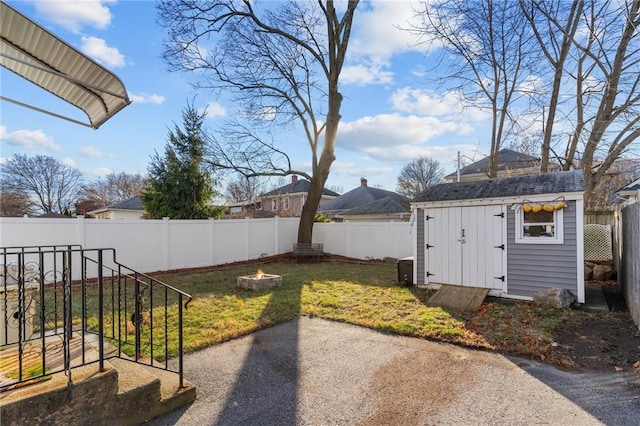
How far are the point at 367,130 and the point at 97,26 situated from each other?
13.4 meters

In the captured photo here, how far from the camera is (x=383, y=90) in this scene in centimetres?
1173

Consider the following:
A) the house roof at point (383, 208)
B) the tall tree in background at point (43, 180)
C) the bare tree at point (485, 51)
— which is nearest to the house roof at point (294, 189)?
the house roof at point (383, 208)

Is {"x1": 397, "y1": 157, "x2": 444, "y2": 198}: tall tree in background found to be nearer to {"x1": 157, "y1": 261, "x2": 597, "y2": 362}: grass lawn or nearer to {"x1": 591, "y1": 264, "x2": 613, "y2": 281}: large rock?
{"x1": 591, "y1": 264, "x2": 613, "y2": 281}: large rock

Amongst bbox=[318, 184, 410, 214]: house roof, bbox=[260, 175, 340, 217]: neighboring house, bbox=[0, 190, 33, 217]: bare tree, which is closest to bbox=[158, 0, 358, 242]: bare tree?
bbox=[318, 184, 410, 214]: house roof

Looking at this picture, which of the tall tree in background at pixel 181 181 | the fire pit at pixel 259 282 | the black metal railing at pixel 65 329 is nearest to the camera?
the black metal railing at pixel 65 329

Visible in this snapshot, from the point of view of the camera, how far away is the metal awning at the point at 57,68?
2.64 metres

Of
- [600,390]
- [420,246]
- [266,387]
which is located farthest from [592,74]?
[266,387]

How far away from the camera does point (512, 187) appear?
6.92m

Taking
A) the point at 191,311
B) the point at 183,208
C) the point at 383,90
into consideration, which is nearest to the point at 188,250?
the point at 183,208

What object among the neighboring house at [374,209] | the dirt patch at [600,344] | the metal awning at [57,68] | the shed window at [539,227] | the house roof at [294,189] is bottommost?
the dirt patch at [600,344]

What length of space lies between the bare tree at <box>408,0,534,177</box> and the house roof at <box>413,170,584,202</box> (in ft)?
17.0

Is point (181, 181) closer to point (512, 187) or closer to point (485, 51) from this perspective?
point (512, 187)

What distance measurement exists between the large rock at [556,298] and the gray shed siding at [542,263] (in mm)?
139

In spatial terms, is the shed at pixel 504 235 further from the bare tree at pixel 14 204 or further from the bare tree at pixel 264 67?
the bare tree at pixel 14 204
